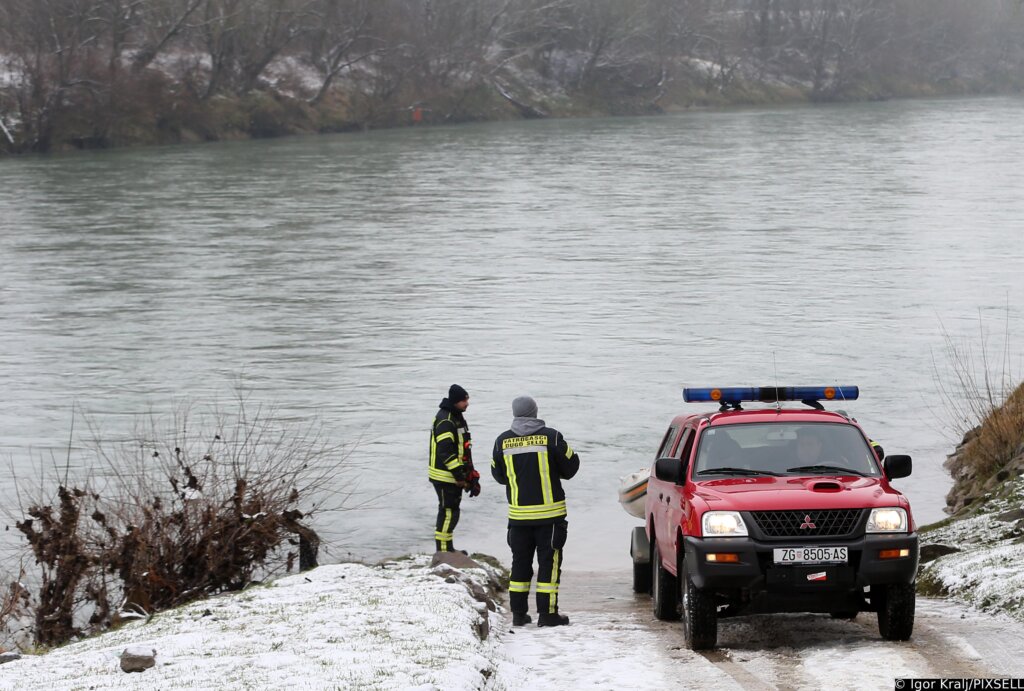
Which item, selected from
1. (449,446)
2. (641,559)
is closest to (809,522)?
(641,559)

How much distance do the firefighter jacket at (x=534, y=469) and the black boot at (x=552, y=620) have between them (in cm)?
66

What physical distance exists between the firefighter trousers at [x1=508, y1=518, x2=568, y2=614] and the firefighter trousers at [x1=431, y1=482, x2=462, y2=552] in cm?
255

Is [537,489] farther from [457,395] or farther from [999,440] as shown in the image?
[999,440]

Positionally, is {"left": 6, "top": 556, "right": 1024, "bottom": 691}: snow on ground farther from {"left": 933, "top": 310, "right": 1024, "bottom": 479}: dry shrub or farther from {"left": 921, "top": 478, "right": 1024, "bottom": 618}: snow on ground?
{"left": 933, "top": 310, "right": 1024, "bottom": 479}: dry shrub

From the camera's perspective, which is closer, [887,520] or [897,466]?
[887,520]

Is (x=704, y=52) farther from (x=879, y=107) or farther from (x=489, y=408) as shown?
(x=489, y=408)

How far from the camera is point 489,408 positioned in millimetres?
23766

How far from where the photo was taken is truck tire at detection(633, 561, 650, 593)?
12.6 m

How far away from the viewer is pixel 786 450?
10.1 metres

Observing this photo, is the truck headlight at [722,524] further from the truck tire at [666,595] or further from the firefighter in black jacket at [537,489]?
the firefighter in black jacket at [537,489]

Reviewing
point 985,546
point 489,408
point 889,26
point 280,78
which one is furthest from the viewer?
point 889,26

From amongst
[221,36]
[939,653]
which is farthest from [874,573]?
[221,36]

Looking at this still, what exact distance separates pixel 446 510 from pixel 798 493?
5.02 metres

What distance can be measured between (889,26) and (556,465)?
4822 inches
